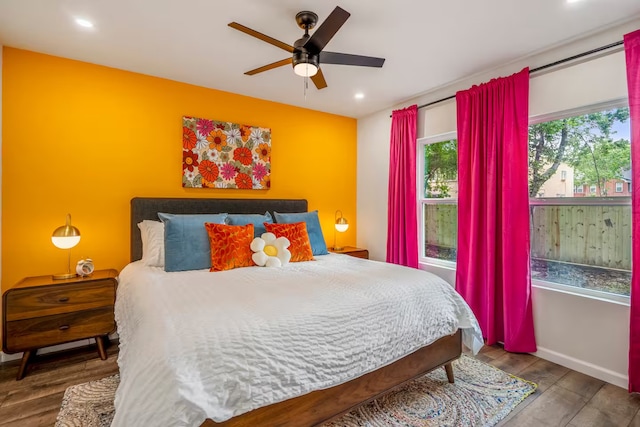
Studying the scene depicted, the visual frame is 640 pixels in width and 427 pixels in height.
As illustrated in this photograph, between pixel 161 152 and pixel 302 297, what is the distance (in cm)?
235

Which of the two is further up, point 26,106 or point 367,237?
point 26,106

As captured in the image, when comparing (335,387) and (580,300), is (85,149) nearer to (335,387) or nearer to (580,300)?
(335,387)

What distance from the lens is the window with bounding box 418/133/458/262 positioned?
3.48m

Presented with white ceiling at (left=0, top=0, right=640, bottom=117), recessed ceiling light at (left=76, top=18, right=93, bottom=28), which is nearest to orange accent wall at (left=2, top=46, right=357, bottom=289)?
white ceiling at (left=0, top=0, right=640, bottom=117)

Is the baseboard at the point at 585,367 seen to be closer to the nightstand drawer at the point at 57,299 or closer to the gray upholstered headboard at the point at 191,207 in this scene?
the gray upholstered headboard at the point at 191,207

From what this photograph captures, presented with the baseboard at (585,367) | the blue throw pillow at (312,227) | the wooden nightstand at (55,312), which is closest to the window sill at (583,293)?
the baseboard at (585,367)

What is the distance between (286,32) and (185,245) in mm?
1834

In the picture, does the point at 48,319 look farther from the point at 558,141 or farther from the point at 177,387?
the point at 558,141

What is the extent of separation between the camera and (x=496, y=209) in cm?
282

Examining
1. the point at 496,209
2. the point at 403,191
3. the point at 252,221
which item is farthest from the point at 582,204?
the point at 252,221

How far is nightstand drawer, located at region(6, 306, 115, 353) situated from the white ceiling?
2.13 metres

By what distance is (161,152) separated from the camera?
3.15 meters

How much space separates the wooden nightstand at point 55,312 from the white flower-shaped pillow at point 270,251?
117 cm

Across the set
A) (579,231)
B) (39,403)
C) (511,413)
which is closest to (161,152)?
(39,403)
